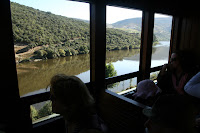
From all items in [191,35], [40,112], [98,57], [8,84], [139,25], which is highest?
[139,25]

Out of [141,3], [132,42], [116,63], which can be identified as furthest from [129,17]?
[116,63]

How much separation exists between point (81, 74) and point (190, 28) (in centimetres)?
292

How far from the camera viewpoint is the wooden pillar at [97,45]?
1939mm

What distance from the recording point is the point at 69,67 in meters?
1.99

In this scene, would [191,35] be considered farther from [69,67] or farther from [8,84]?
[8,84]

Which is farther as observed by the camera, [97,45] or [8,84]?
[97,45]

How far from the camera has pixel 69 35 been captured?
202 centimetres

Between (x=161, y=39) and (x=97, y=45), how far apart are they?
6.25 feet

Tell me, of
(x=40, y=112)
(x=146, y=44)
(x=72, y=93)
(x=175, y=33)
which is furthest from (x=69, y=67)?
(x=175, y=33)

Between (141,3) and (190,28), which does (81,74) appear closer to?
(141,3)

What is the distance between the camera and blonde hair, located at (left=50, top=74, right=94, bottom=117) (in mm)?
880

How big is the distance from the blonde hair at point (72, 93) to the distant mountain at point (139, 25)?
1733 millimetres

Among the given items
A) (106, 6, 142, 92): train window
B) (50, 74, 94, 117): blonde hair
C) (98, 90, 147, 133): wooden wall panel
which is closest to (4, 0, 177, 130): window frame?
(106, 6, 142, 92): train window

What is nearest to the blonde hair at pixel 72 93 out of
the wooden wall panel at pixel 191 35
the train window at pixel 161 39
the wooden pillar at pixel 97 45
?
the wooden pillar at pixel 97 45
